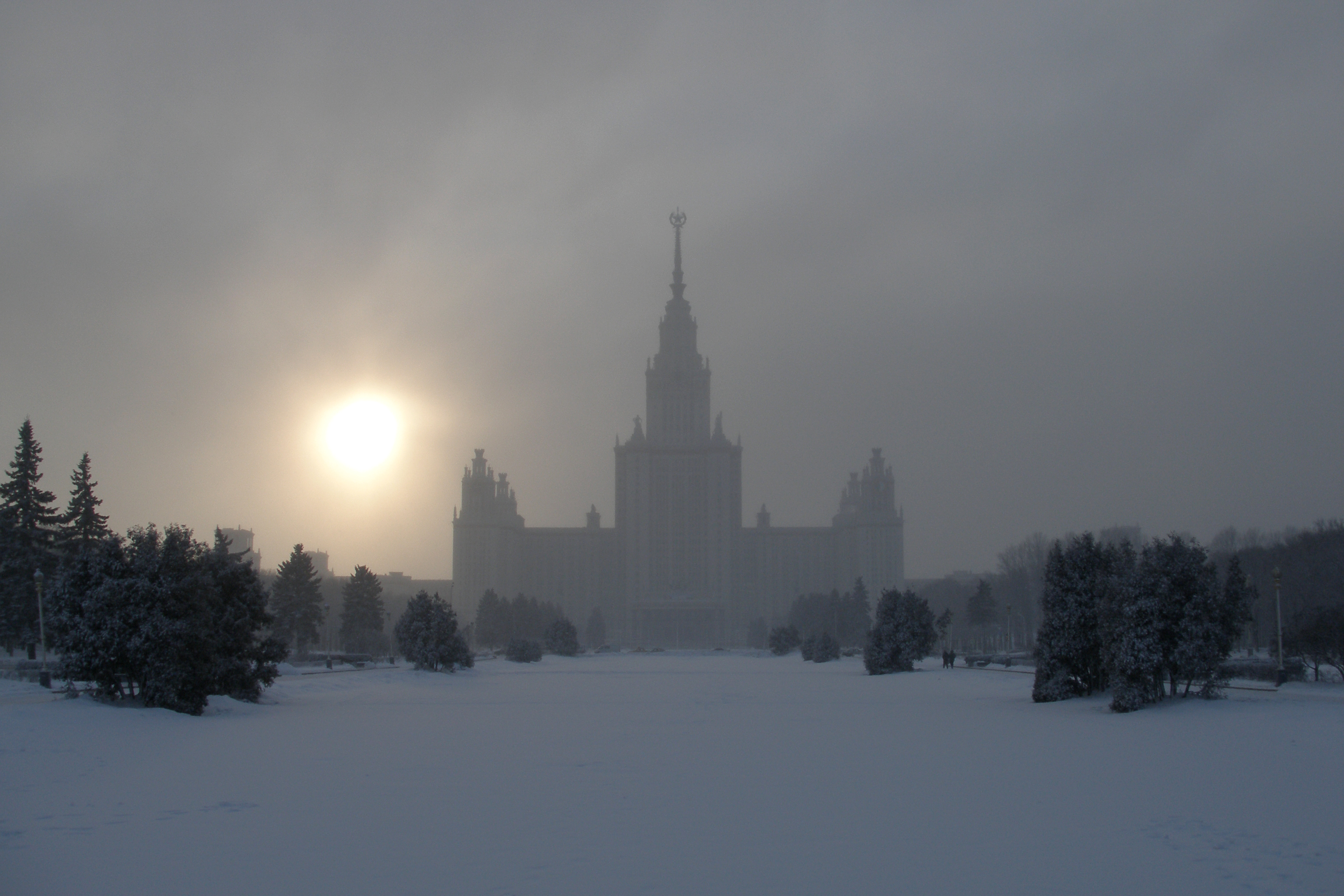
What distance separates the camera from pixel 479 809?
14.4 m

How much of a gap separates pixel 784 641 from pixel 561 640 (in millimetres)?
22257

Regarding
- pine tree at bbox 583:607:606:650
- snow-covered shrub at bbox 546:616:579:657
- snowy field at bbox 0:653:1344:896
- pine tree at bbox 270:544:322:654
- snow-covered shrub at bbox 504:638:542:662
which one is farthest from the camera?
pine tree at bbox 583:607:606:650

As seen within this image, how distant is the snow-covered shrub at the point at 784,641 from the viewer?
98688mm

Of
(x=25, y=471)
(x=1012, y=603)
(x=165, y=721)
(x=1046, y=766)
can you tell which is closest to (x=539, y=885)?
(x=1046, y=766)

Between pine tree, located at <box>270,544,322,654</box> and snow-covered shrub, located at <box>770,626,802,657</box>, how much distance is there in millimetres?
46382

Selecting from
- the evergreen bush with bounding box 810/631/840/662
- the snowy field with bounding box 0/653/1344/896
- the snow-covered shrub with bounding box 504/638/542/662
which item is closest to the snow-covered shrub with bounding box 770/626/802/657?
the evergreen bush with bounding box 810/631/840/662

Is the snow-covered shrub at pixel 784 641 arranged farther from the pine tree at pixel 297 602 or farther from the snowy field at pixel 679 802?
the snowy field at pixel 679 802

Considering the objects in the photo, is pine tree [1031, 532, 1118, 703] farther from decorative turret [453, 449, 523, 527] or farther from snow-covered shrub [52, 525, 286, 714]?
decorative turret [453, 449, 523, 527]

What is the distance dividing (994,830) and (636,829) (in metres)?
4.55

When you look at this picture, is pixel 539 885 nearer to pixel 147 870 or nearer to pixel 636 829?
pixel 636 829

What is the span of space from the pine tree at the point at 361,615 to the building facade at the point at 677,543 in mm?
90716

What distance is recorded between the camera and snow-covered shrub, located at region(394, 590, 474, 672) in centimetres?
5128

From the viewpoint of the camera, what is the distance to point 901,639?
166 feet

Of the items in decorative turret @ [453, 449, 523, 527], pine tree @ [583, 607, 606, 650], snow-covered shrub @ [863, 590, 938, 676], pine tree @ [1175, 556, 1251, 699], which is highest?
decorative turret @ [453, 449, 523, 527]
